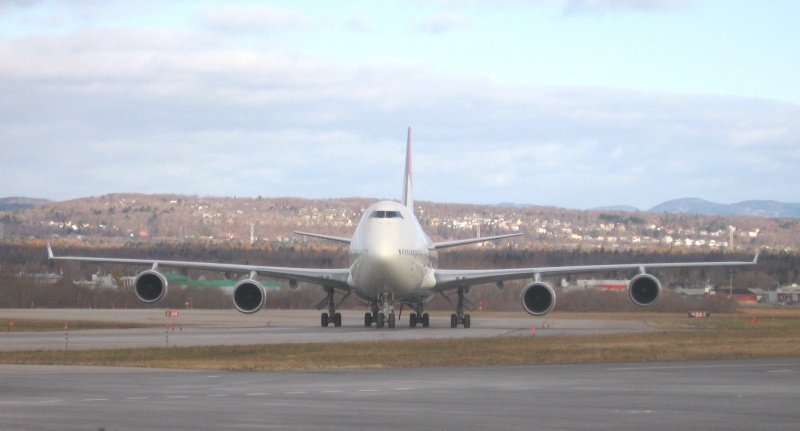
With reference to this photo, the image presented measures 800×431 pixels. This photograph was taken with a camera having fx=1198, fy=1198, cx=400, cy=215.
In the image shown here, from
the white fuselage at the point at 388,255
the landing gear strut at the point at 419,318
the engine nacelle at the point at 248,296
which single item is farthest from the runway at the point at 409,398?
the landing gear strut at the point at 419,318

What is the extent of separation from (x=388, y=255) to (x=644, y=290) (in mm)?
10250

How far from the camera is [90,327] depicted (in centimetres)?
5112

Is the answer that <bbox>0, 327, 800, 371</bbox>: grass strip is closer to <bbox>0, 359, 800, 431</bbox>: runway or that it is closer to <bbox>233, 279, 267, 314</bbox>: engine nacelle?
<bbox>0, 359, 800, 431</bbox>: runway

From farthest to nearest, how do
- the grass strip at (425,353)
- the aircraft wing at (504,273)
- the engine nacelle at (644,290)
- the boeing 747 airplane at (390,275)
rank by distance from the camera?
the aircraft wing at (504,273)
the engine nacelle at (644,290)
the boeing 747 airplane at (390,275)
the grass strip at (425,353)

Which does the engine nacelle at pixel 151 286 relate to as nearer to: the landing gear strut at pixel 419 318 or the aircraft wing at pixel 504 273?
the landing gear strut at pixel 419 318

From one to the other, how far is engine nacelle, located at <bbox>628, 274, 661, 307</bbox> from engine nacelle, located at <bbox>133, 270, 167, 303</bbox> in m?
18.1

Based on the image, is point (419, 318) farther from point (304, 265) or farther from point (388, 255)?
point (304, 265)

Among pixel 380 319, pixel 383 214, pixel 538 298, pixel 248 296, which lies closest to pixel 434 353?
pixel 383 214

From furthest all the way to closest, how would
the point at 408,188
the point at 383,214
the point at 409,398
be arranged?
the point at 408,188 < the point at 383,214 < the point at 409,398

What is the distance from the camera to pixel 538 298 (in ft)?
153

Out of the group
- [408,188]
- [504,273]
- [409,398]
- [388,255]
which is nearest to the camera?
[409,398]

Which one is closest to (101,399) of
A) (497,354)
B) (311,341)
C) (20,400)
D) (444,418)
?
(20,400)

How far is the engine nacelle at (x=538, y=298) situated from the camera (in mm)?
46438

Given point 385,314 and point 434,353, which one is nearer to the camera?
point 434,353
